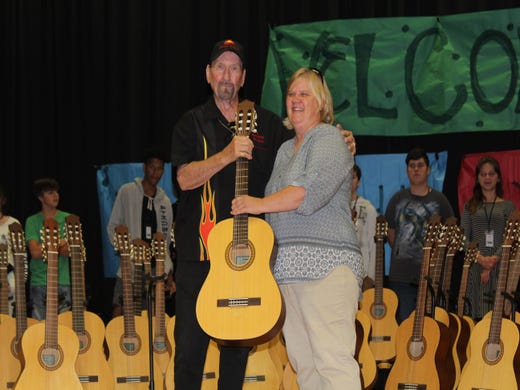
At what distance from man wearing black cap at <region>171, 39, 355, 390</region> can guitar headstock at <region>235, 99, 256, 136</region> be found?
0.09 m

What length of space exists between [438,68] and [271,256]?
4.44 m

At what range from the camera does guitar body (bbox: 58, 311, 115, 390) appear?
19.0ft

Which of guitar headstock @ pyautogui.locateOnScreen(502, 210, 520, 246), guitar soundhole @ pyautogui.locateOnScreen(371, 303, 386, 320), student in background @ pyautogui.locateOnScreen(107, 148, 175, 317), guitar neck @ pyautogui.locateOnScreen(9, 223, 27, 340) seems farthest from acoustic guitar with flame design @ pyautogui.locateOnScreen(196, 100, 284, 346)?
student in background @ pyautogui.locateOnScreen(107, 148, 175, 317)

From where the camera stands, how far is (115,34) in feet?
28.8

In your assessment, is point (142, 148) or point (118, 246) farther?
point (142, 148)

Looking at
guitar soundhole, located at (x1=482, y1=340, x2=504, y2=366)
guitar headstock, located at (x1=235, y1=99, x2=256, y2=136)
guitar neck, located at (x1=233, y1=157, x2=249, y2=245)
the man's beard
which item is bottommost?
guitar soundhole, located at (x1=482, y1=340, x2=504, y2=366)

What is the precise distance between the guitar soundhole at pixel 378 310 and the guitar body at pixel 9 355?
9.16ft

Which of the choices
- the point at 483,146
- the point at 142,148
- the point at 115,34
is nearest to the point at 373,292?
the point at 483,146

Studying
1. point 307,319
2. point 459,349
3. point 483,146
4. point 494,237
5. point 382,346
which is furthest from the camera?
point 483,146

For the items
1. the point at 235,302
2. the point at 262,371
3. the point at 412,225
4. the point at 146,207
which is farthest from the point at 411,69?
the point at 235,302

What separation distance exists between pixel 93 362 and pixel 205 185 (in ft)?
8.51

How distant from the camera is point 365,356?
6.12m

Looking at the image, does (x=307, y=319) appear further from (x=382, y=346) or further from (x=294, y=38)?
(x=294, y=38)

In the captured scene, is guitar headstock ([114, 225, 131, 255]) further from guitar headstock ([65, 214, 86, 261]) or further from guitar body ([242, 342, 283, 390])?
guitar body ([242, 342, 283, 390])
